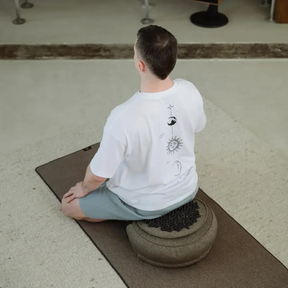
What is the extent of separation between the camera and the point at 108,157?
1.97 metres

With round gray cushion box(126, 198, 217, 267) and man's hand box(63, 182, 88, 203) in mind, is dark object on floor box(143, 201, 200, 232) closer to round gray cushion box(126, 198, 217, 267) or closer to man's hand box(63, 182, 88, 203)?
round gray cushion box(126, 198, 217, 267)

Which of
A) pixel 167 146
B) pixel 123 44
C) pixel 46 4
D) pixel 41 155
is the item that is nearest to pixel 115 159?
pixel 167 146

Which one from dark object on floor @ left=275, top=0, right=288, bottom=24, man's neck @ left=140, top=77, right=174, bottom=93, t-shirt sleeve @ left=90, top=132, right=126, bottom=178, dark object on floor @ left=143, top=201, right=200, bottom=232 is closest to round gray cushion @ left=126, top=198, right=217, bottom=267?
dark object on floor @ left=143, top=201, right=200, bottom=232

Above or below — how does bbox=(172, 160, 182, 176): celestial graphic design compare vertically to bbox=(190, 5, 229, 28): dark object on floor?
above

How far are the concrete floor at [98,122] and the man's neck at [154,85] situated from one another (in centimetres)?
73

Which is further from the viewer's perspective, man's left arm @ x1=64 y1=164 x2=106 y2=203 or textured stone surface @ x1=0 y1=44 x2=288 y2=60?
textured stone surface @ x1=0 y1=44 x2=288 y2=60

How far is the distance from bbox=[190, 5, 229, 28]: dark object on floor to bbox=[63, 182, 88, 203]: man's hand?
6.44 ft

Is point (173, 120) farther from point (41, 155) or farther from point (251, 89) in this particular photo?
point (251, 89)

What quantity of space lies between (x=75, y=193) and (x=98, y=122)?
75 centimetres

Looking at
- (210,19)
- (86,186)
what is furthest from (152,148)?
(210,19)

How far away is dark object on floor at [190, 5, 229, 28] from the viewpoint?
387 centimetres

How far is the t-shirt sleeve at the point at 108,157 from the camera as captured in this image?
6.38ft

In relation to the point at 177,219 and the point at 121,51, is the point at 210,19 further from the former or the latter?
the point at 177,219

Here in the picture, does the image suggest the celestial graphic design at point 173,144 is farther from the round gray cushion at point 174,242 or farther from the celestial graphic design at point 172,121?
the round gray cushion at point 174,242
